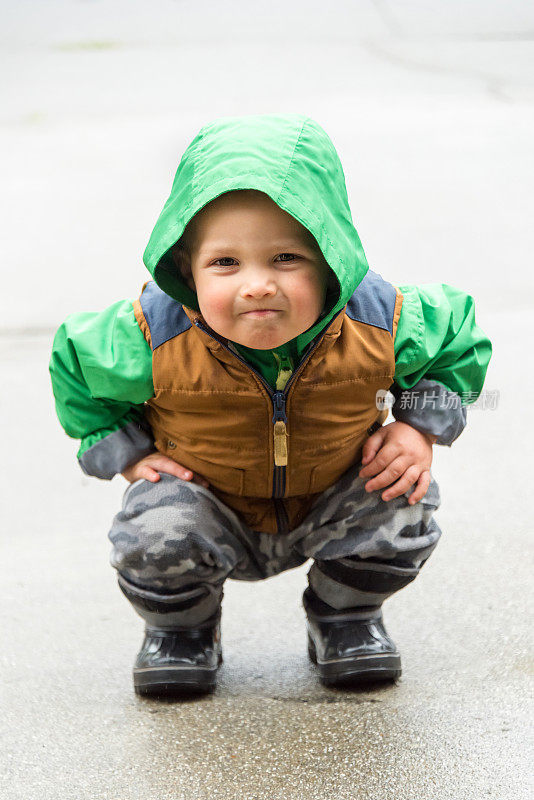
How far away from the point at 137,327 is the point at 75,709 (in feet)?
1.40

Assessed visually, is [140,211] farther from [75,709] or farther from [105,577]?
[75,709]

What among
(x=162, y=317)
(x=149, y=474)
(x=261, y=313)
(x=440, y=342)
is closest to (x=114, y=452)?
(x=149, y=474)

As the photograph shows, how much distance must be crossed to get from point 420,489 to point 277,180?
40 centimetres

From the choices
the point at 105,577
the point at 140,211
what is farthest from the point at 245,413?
the point at 140,211

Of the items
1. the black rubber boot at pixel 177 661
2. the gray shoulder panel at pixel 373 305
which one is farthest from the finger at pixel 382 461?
the black rubber boot at pixel 177 661

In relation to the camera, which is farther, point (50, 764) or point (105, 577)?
point (105, 577)

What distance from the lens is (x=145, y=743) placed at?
958mm

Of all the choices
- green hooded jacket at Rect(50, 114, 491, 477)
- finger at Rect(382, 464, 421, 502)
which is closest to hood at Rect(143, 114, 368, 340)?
green hooded jacket at Rect(50, 114, 491, 477)

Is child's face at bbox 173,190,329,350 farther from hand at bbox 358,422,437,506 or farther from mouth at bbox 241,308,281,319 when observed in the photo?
hand at bbox 358,422,437,506

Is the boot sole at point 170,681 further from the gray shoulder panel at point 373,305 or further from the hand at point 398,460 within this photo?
the gray shoulder panel at point 373,305

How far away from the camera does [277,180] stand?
0.91 metres

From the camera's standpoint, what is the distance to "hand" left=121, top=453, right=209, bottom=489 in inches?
43.7

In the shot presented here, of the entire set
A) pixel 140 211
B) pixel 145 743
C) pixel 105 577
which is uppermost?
pixel 140 211

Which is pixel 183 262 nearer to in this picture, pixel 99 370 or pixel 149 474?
pixel 99 370
